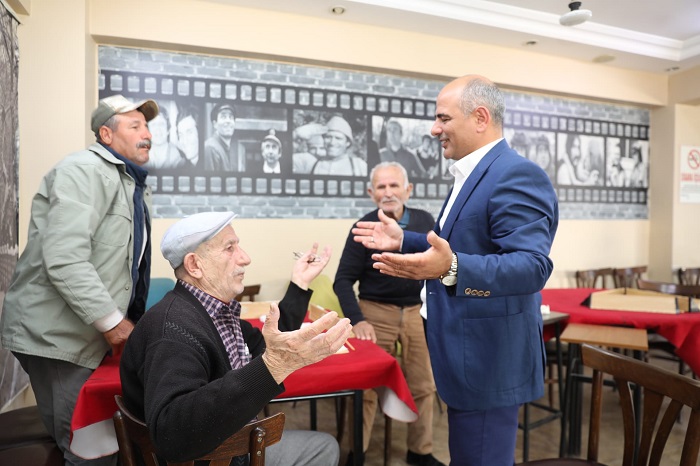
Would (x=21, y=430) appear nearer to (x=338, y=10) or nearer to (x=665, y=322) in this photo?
(x=665, y=322)

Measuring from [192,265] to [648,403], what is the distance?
1.54m

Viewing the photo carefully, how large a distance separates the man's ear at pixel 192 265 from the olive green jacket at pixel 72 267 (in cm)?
58

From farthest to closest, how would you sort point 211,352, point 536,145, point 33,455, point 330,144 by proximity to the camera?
1. point 536,145
2. point 330,144
3. point 33,455
4. point 211,352

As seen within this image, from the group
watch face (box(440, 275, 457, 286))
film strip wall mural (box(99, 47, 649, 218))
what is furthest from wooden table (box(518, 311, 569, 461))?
film strip wall mural (box(99, 47, 649, 218))

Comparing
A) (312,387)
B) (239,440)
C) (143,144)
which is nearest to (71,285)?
(143,144)

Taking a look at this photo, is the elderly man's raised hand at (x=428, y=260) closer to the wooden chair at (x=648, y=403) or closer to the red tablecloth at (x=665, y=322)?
the wooden chair at (x=648, y=403)

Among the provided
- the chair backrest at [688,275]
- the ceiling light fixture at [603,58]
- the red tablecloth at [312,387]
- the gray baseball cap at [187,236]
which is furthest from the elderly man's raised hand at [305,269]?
the chair backrest at [688,275]

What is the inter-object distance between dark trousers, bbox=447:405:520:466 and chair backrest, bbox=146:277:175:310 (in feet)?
8.73

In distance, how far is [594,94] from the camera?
551 cm

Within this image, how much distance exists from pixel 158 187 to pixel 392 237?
8.92ft

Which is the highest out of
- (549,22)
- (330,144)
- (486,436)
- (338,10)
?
(549,22)

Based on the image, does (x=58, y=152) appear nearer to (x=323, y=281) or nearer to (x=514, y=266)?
(x=323, y=281)

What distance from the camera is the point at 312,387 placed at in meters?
1.93

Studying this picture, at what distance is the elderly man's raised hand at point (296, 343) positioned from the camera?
3.67ft
